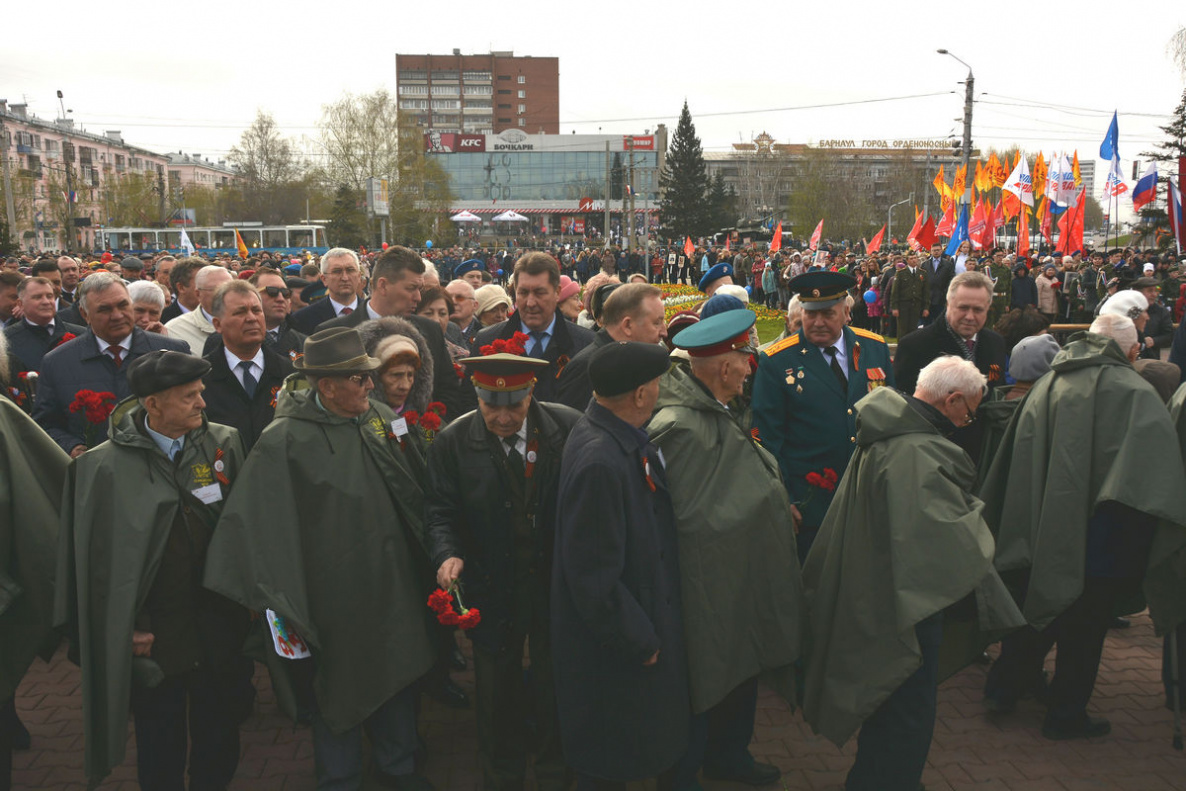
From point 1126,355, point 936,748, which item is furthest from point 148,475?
point 1126,355

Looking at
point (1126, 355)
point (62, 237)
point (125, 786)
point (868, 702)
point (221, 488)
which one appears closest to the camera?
point (868, 702)

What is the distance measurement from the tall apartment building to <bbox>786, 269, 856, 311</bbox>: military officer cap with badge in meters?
141

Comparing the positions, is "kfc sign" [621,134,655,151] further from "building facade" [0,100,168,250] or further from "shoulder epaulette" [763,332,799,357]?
"shoulder epaulette" [763,332,799,357]

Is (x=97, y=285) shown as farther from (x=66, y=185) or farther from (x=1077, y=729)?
(x=66, y=185)

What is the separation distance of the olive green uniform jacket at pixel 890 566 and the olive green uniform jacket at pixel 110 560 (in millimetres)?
2771

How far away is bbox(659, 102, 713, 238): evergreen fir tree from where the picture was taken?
8250 cm

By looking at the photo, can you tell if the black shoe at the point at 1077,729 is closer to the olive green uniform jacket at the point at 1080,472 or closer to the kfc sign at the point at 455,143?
the olive green uniform jacket at the point at 1080,472

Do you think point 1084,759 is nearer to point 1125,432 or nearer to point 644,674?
point 1125,432

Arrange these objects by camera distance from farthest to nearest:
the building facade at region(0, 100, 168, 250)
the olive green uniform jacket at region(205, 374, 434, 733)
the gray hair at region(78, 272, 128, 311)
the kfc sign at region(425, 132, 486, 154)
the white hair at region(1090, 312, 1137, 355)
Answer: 1. the kfc sign at region(425, 132, 486, 154)
2. the building facade at region(0, 100, 168, 250)
3. the gray hair at region(78, 272, 128, 311)
4. the white hair at region(1090, 312, 1137, 355)
5. the olive green uniform jacket at region(205, 374, 434, 733)

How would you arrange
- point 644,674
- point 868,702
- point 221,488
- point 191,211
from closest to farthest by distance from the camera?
point 644,674, point 868,702, point 221,488, point 191,211

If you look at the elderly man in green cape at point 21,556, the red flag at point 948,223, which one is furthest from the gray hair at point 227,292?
the red flag at point 948,223

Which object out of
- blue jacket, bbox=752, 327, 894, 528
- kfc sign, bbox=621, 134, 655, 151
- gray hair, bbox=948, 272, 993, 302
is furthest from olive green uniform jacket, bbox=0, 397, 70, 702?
kfc sign, bbox=621, 134, 655, 151

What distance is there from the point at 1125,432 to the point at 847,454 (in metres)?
1.30

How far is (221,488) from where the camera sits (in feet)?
12.8
